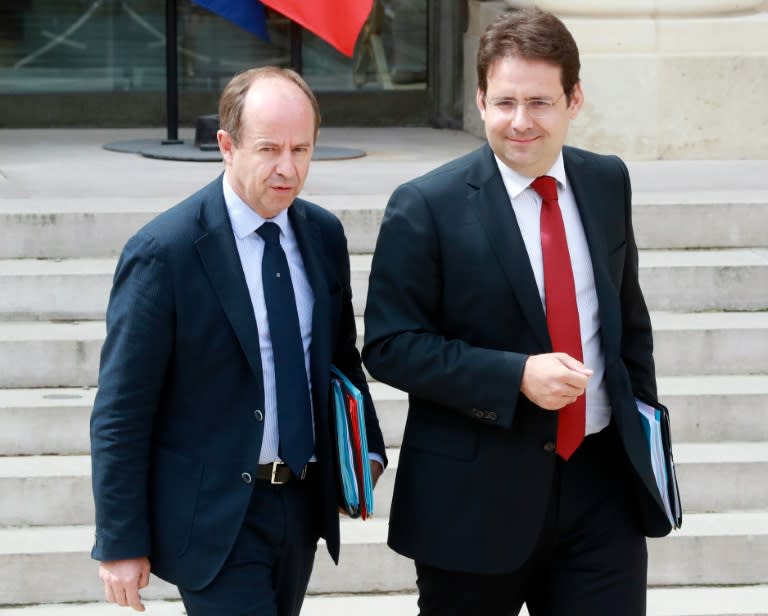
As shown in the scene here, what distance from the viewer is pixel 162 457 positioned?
136 inches

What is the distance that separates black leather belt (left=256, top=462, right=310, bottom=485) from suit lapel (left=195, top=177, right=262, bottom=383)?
7.5 inches

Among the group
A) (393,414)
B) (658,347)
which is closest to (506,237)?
(393,414)

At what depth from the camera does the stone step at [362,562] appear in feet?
17.9

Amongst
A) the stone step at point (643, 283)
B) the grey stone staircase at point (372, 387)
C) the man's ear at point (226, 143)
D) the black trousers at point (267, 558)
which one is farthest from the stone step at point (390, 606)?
the man's ear at point (226, 143)

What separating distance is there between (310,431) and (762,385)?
326 cm

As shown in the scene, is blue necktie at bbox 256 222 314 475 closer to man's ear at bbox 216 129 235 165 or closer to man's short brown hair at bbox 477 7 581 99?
man's ear at bbox 216 129 235 165

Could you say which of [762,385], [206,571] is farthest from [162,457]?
[762,385]

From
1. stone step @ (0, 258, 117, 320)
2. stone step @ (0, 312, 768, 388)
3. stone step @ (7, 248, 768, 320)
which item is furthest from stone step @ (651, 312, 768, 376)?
stone step @ (0, 258, 117, 320)

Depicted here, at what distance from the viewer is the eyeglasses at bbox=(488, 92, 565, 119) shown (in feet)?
11.3

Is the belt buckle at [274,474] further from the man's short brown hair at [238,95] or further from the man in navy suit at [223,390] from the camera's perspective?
the man's short brown hair at [238,95]

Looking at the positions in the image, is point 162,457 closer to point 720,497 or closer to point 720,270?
point 720,497

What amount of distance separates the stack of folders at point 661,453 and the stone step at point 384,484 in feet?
7.07

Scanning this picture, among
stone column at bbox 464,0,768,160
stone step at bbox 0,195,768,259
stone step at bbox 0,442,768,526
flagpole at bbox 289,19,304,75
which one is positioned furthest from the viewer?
flagpole at bbox 289,19,304,75

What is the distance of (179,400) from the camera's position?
11.3 ft
